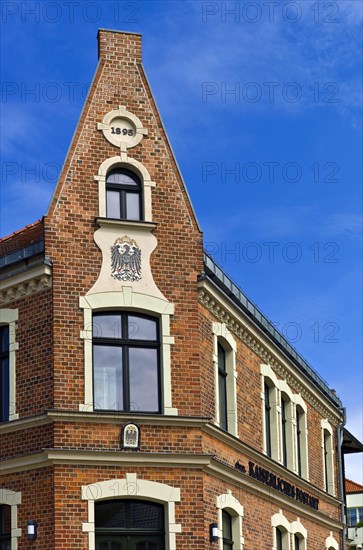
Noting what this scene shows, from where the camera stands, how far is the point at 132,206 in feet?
75.3

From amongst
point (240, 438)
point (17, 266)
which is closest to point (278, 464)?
point (240, 438)

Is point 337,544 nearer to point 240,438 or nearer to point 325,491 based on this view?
point 325,491

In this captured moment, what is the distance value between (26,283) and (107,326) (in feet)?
6.37

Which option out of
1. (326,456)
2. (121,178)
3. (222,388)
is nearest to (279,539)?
(222,388)

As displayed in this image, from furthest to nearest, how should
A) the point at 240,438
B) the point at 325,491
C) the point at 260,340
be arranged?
the point at 325,491
the point at 260,340
the point at 240,438

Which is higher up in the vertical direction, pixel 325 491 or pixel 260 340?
pixel 260 340

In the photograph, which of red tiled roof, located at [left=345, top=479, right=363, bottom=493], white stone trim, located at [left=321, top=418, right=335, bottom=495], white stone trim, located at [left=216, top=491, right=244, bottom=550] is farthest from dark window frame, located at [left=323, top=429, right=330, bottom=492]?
red tiled roof, located at [left=345, top=479, right=363, bottom=493]

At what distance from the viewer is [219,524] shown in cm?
2262

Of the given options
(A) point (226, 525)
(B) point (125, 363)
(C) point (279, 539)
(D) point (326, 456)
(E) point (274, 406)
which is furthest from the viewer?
(D) point (326, 456)

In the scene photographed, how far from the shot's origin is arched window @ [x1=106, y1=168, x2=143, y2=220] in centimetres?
2273

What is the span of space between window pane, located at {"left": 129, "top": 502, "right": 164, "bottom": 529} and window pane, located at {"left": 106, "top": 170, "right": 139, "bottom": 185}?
6.84m

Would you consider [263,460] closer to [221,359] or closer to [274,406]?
[274,406]

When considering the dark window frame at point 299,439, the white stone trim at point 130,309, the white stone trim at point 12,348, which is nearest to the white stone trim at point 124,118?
the white stone trim at point 130,309

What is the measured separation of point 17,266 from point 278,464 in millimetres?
9798
